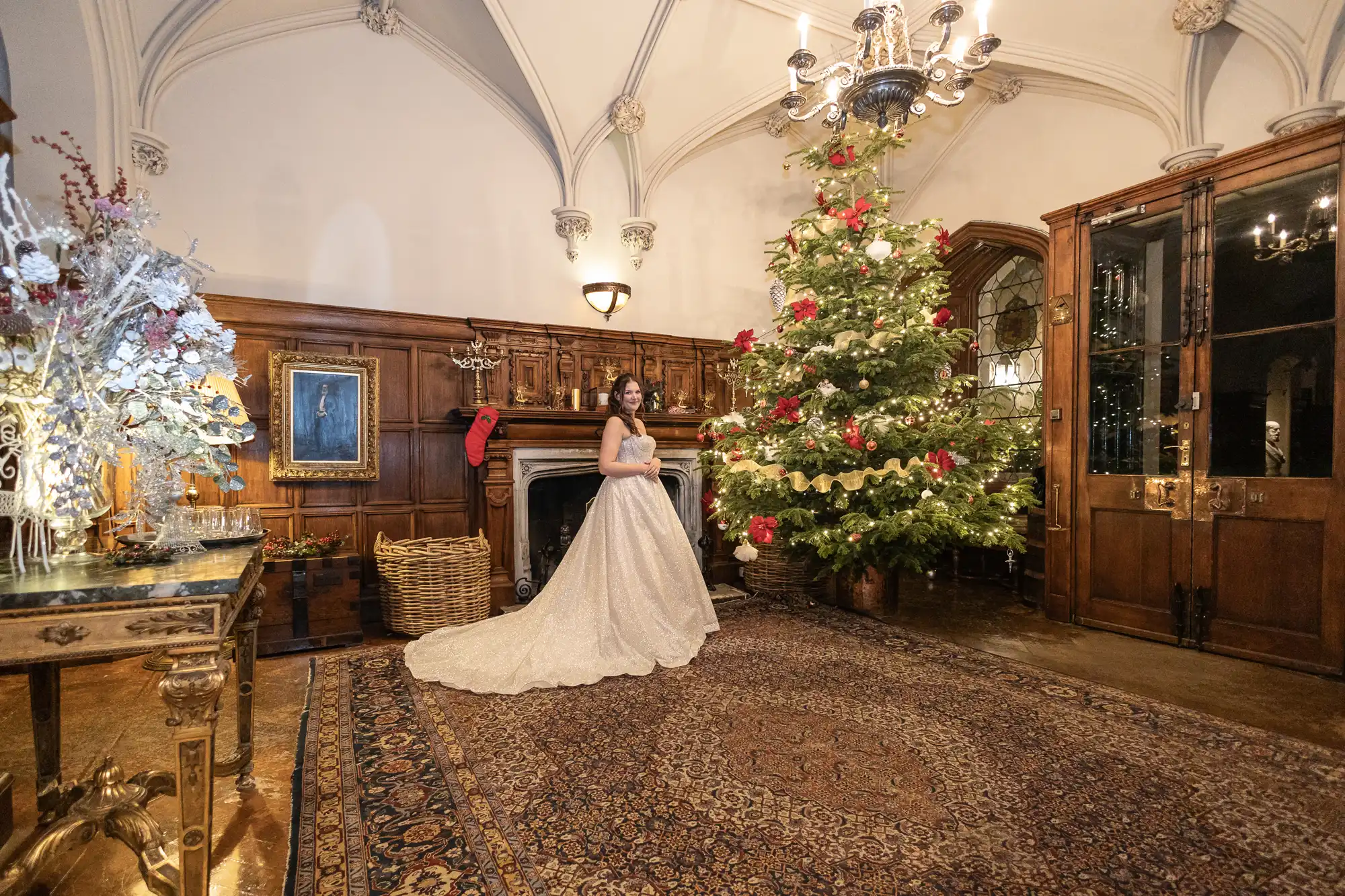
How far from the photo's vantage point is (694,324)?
282 inches

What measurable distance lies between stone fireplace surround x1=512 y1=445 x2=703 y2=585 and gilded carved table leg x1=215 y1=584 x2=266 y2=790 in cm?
295

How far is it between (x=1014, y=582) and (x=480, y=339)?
5873 millimetres

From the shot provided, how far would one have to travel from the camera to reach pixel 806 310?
5.04 m

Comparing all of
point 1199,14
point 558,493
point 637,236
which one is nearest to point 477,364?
point 558,493

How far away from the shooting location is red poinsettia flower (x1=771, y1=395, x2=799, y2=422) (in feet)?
16.5

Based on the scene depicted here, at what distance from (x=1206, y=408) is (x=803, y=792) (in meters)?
4.20

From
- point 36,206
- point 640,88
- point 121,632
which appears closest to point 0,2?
point 36,206

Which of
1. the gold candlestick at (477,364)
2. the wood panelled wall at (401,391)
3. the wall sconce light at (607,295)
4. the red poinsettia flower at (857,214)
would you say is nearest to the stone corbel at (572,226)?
the wall sconce light at (607,295)

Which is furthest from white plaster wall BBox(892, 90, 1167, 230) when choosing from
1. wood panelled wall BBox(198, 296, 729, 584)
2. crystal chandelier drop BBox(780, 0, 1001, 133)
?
wood panelled wall BBox(198, 296, 729, 584)

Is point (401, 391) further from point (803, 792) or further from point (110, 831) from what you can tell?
point (803, 792)

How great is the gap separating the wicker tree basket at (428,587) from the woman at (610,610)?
1.02ft

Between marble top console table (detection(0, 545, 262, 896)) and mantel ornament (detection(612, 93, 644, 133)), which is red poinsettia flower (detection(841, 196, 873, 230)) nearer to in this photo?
mantel ornament (detection(612, 93, 644, 133))

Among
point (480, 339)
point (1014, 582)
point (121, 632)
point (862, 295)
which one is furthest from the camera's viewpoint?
point (1014, 582)

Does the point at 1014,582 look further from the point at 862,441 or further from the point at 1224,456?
the point at 862,441
